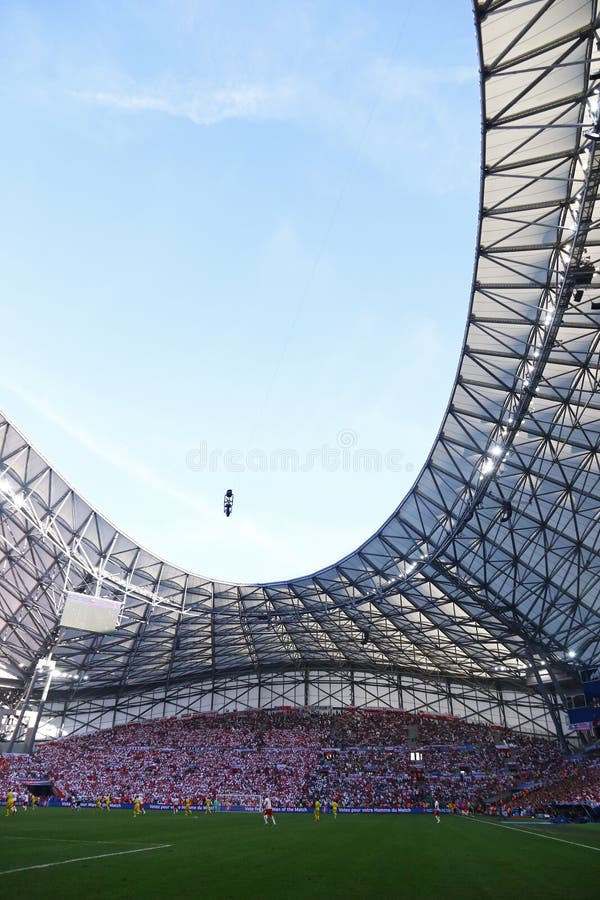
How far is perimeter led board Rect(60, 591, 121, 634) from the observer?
124 feet

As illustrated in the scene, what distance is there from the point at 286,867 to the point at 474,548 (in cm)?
3072

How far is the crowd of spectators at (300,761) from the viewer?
50812mm

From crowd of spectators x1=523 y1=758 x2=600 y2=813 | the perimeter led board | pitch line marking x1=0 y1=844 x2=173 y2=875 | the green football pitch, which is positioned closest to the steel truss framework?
the perimeter led board

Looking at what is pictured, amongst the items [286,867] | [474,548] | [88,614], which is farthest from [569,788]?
[286,867]

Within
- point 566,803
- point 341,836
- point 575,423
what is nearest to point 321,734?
point 566,803

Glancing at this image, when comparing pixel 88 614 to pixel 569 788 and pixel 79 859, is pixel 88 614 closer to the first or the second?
pixel 79 859

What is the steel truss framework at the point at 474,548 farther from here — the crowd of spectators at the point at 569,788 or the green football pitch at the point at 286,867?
the green football pitch at the point at 286,867

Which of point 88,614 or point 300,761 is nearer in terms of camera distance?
point 88,614

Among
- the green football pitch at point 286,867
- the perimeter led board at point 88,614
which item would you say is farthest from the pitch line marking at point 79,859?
the perimeter led board at point 88,614

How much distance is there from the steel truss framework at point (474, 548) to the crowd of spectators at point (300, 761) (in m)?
3.53

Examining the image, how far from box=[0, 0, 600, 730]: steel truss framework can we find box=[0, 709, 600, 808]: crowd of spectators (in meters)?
3.53

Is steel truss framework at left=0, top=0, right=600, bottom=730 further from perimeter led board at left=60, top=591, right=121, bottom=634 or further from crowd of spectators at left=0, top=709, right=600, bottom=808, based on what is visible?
crowd of spectators at left=0, top=709, right=600, bottom=808

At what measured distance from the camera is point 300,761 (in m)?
57.9

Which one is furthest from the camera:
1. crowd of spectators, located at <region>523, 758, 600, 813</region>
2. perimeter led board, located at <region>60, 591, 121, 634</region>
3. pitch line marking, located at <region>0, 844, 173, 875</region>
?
perimeter led board, located at <region>60, 591, 121, 634</region>
